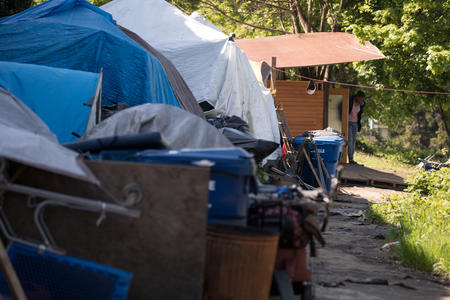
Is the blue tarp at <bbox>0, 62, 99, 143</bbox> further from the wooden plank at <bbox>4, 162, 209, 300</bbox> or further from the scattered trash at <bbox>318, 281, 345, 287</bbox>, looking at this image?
the scattered trash at <bbox>318, 281, 345, 287</bbox>

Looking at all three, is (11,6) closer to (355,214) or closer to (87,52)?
(87,52)

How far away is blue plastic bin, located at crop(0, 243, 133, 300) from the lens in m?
3.44

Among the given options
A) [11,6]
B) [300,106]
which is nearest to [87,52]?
[11,6]

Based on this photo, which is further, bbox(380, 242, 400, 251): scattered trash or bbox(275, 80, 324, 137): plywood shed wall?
bbox(275, 80, 324, 137): plywood shed wall

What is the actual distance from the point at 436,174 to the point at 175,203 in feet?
26.1

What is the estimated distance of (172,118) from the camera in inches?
188

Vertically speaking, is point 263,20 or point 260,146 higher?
point 263,20

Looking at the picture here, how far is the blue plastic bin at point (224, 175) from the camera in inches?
147

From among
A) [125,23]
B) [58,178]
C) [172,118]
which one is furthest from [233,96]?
[58,178]

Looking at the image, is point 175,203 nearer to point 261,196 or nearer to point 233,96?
point 261,196

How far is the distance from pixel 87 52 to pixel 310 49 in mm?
8767

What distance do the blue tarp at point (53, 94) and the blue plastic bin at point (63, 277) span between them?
2.86 metres

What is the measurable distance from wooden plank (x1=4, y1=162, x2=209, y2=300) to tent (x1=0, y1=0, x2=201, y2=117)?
4802 millimetres

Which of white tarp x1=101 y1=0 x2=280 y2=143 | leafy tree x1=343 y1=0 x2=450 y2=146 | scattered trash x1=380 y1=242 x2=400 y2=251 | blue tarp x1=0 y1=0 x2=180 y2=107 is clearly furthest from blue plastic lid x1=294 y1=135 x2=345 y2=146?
leafy tree x1=343 y1=0 x2=450 y2=146
